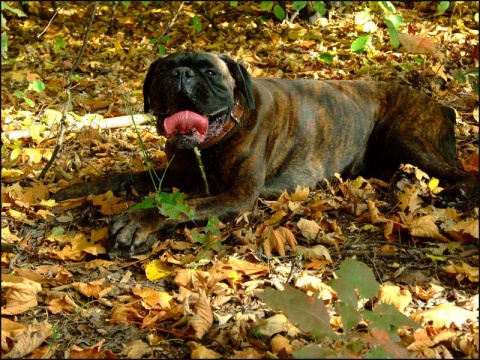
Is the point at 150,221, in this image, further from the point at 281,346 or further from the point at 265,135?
the point at 281,346

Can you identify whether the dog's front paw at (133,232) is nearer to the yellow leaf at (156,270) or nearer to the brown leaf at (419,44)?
the yellow leaf at (156,270)

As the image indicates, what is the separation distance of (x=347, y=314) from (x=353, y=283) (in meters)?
0.13

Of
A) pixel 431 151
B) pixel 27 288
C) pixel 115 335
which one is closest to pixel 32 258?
pixel 27 288

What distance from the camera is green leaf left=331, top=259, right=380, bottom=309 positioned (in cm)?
239

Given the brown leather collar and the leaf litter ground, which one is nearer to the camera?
the leaf litter ground

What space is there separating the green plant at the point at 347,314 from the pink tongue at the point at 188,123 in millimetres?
1951

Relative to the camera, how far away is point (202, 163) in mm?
4453

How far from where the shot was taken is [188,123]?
418cm

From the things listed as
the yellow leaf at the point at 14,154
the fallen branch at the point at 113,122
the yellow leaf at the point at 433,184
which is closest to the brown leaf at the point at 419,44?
the yellow leaf at the point at 433,184

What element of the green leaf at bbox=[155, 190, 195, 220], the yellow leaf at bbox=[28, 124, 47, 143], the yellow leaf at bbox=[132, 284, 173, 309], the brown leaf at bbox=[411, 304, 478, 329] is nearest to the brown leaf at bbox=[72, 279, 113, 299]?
the yellow leaf at bbox=[132, 284, 173, 309]

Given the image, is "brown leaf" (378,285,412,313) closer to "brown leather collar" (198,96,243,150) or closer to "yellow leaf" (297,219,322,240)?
"yellow leaf" (297,219,322,240)

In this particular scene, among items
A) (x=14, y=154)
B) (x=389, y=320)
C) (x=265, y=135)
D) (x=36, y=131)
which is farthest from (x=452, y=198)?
(x=36, y=131)

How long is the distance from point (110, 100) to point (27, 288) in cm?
398

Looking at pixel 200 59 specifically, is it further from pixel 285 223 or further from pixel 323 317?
pixel 323 317
